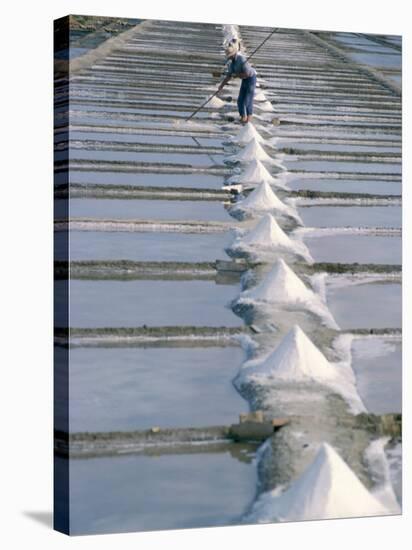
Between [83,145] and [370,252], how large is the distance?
190 centimetres

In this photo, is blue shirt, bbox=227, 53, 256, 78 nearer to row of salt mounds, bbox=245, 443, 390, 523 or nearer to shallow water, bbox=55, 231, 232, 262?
shallow water, bbox=55, 231, 232, 262

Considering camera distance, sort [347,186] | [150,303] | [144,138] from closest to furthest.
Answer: [150,303], [144,138], [347,186]

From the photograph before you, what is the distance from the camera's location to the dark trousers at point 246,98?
398 inches

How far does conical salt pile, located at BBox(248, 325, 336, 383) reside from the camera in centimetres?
978

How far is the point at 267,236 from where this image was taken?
33.0 feet

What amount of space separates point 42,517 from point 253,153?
246 cm

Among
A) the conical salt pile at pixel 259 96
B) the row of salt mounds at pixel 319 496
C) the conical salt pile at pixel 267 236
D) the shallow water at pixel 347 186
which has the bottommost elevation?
the row of salt mounds at pixel 319 496

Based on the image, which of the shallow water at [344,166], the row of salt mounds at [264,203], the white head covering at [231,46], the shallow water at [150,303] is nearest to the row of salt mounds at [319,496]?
the shallow water at [150,303]

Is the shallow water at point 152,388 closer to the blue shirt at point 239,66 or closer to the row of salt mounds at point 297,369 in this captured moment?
the row of salt mounds at point 297,369

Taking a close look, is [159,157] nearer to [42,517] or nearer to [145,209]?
[145,209]

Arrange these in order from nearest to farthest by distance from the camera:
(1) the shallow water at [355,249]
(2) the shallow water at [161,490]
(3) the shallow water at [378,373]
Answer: (2) the shallow water at [161,490] < (3) the shallow water at [378,373] < (1) the shallow water at [355,249]

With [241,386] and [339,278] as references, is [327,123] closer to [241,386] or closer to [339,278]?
[339,278]

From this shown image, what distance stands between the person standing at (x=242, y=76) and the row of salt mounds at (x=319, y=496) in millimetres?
2021

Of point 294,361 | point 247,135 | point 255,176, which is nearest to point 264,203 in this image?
point 255,176
